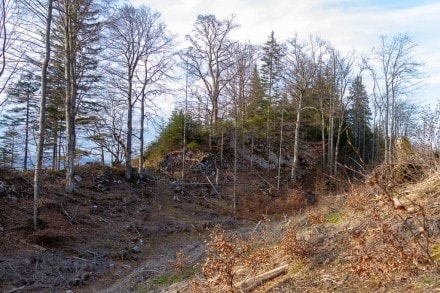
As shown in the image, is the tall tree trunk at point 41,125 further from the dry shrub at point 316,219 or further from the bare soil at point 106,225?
the dry shrub at point 316,219

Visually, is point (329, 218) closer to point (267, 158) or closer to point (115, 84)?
point (115, 84)

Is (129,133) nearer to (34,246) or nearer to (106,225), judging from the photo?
(106,225)

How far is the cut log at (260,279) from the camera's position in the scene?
16.6ft

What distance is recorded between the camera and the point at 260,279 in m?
5.10

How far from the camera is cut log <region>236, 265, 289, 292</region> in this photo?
5.05 m

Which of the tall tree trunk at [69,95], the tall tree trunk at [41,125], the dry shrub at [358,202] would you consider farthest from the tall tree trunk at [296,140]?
the dry shrub at [358,202]

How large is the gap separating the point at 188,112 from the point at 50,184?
13676 millimetres

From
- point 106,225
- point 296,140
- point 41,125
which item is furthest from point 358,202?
point 296,140

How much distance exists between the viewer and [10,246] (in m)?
10.6

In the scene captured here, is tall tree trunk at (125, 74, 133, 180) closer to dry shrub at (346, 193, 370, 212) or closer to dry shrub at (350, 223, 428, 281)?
dry shrub at (346, 193, 370, 212)

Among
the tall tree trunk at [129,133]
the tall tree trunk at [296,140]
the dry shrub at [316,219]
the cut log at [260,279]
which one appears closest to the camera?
the cut log at [260,279]

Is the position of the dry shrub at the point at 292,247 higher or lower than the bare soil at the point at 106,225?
higher

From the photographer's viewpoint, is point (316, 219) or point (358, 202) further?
point (316, 219)

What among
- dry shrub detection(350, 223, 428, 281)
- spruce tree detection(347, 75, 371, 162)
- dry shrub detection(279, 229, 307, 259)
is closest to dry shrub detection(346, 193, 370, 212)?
dry shrub detection(279, 229, 307, 259)
